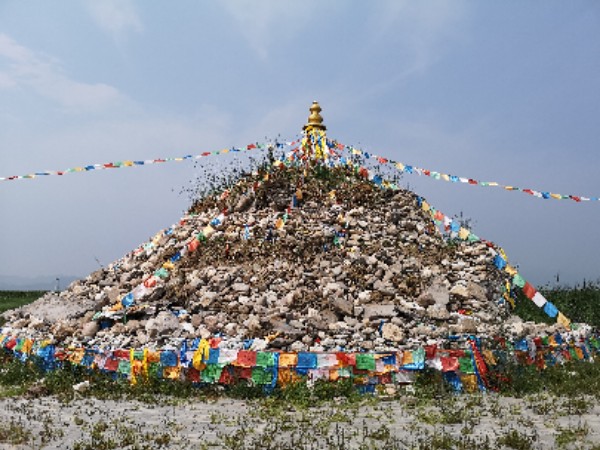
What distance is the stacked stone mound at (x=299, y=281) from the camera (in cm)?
972

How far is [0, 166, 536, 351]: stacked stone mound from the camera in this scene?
31.9ft

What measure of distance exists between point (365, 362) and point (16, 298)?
19612mm

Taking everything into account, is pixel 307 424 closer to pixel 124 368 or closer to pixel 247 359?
pixel 247 359

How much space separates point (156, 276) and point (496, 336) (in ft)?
19.6

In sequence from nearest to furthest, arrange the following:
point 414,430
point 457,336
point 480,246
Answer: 1. point 414,430
2. point 457,336
3. point 480,246

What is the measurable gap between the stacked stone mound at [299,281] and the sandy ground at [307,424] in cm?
138

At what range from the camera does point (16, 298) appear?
24562mm

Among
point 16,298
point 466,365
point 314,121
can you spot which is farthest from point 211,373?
point 16,298

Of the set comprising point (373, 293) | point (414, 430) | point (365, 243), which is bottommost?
point (414, 430)

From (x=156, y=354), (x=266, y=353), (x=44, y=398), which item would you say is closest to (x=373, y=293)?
(x=266, y=353)

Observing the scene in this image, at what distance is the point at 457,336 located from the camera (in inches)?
372

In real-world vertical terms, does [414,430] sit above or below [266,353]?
below

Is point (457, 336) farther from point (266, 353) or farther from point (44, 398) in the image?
point (44, 398)

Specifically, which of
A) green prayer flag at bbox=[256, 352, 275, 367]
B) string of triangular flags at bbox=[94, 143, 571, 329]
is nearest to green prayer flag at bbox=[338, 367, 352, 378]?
Result: green prayer flag at bbox=[256, 352, 275, 367]
